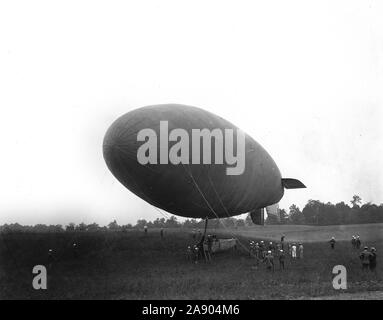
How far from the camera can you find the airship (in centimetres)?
1427

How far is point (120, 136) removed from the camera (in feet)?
46.7

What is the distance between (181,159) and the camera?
574 inches

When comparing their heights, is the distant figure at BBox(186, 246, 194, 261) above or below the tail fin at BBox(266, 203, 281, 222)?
below

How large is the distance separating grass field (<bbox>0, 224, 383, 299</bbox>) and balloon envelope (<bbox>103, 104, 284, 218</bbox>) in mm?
2477

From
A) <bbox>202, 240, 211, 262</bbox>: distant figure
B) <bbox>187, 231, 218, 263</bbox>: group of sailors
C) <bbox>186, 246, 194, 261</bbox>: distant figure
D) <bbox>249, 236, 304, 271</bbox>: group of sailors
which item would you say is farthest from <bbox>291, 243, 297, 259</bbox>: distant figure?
<bbox>186, 246, 194, 261</bbox>: distant figure

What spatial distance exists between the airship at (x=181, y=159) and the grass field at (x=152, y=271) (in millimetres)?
2568

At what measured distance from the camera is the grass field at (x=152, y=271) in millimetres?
12758

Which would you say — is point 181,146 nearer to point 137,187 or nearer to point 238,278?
point 137,187

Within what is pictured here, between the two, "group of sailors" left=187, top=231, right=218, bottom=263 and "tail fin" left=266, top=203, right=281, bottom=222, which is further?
"tail fin" left=266, top=203, right=281, bottom=222

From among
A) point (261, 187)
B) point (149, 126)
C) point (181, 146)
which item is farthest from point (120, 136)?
point (261, 187)

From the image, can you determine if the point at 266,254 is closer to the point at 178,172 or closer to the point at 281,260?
the point at 281,260

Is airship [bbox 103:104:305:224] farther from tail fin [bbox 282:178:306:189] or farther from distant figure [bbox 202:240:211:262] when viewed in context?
tail fin [bbox 282:178:306:189]

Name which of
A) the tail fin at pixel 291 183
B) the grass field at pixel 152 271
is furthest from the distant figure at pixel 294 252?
the tail fin at pixel 291 183
